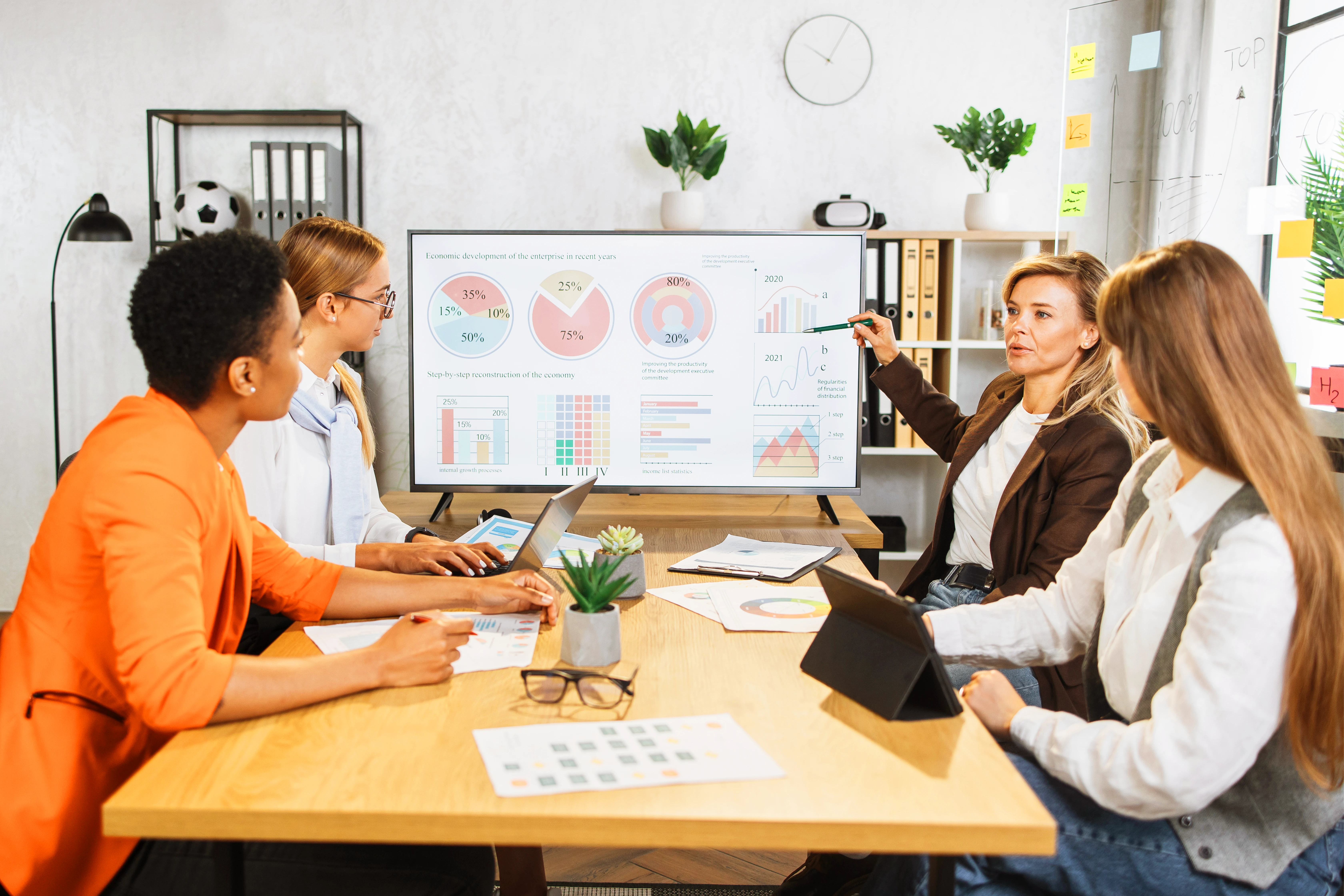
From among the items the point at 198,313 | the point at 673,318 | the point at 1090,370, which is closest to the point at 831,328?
the point at 673,318

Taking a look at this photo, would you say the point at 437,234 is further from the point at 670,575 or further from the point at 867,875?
the point at 867,875

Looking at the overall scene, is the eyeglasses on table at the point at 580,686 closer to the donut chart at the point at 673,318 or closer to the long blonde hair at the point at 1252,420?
the long blonde hair at the point at 1252,420

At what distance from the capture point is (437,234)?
252 centimetres

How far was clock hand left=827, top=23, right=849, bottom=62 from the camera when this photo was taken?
11.0 feet

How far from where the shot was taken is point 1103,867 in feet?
3.44

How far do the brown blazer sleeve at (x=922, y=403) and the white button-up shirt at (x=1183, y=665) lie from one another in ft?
3.87

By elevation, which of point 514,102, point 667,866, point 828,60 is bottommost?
point 667,866

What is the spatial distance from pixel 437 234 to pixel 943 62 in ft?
6.62

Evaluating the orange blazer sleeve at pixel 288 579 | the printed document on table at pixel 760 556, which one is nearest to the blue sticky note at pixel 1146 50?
the printed document on table at pixel 760 556

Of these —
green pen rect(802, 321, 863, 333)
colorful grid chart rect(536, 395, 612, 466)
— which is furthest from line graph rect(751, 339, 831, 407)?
colorful grid chart rect(536, 395, 612, 466)

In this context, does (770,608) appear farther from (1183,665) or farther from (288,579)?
(288,579)

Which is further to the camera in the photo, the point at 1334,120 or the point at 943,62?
the point at 943,62

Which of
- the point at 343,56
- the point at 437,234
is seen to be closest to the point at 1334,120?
the point at 437,234

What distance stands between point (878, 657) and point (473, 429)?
1701 millimetres
